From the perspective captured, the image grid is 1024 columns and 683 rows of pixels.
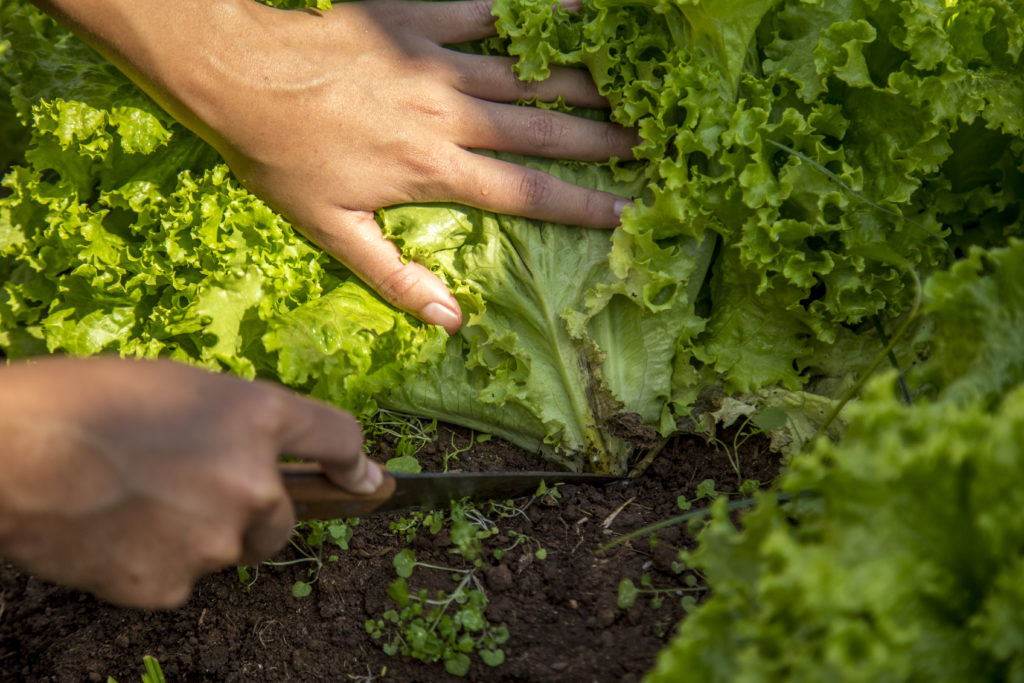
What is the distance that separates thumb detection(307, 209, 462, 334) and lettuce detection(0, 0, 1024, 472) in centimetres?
6

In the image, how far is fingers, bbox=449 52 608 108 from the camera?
290 cm

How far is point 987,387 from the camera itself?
5.88 ft

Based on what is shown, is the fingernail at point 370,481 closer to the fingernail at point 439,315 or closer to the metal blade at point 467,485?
the metal blade at point 467,485

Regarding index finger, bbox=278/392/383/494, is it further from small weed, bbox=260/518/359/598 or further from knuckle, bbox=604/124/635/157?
knuckle, bbox=604/124/635/157

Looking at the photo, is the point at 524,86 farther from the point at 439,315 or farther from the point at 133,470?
the point at 133,470

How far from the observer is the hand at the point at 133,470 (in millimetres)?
1469

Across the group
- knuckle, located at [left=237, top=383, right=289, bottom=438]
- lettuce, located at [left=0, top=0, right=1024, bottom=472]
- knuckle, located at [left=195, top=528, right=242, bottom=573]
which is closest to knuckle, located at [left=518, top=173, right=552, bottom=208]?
lettuce, located at [left=0, top=0, right=1024, bottom=472]

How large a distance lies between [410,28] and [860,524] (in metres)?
2.37

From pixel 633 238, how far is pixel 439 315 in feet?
2.46

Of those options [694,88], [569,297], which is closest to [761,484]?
[569,297]

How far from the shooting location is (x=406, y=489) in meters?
2.29

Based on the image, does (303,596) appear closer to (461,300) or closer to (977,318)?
(461,300)

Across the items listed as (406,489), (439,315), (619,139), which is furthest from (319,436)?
(619,139)

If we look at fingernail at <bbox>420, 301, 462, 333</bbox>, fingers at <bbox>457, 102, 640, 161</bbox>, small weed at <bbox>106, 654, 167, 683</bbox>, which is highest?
fingers at <bbox>457, 102, 640, 161</bbox>
